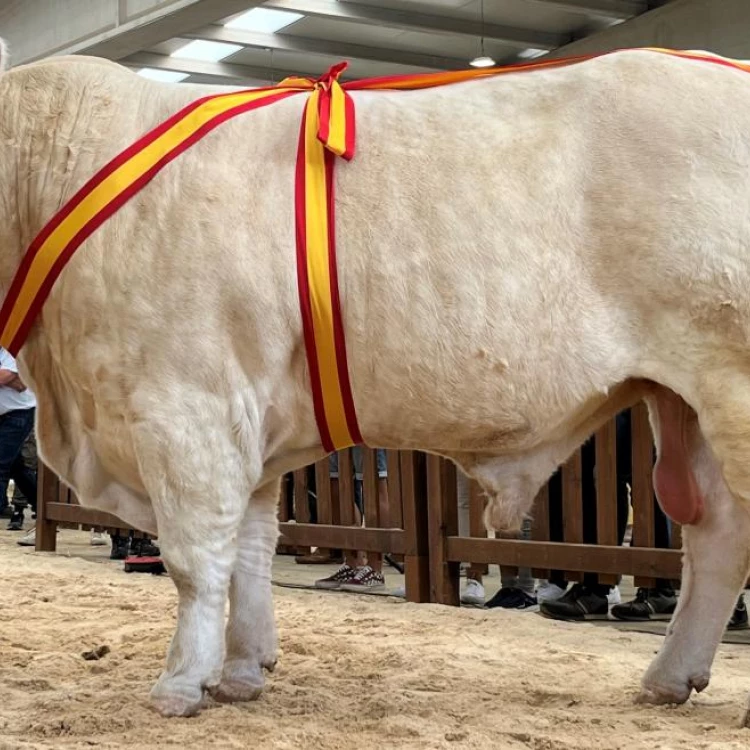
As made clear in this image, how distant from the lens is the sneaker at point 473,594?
6.23 m

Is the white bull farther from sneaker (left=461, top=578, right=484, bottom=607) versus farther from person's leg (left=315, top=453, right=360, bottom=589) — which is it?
person's leg (left=315, top=453, right=360, bottom=589)

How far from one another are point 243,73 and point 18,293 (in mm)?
11220

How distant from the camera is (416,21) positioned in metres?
12.7

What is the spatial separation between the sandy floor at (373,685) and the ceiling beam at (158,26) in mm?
6035

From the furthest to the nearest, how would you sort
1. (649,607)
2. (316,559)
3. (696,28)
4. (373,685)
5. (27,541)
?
(696,28), (27,541), (316,559), (649,607), (373,685)

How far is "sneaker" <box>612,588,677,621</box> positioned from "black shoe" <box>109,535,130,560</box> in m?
4.15

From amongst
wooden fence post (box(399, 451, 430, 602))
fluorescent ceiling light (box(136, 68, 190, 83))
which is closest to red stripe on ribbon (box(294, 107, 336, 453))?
wooden fence post (box(399, 451, 430, 602))

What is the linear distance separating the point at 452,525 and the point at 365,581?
831mm

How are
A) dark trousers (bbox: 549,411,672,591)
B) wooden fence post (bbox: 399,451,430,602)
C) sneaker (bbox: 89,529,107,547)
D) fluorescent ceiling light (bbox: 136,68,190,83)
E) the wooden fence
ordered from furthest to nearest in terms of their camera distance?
fluorescent ceiling light (bbox: 136,68,190,83) → sneaker (bbox: 89,529,107,547) → wooden fence post (bbox: 399,451,430,602) → dark trousers (bbox: 549,411,672,591) → the wooden fence

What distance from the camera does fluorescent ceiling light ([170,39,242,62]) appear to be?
13219mm

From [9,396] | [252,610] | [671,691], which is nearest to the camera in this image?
[671,691]

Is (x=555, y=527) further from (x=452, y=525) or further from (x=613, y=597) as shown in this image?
(x=613, y=597)

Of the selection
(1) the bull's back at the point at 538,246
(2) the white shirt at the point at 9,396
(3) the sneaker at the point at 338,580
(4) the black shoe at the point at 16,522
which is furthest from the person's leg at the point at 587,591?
(4) the black shoe at the point at 16,522

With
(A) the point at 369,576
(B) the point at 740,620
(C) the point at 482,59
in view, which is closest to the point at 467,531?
(A) the point at 369,576
